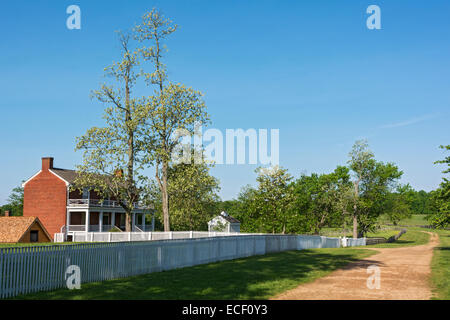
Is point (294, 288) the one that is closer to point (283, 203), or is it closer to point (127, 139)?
point (127, 139)

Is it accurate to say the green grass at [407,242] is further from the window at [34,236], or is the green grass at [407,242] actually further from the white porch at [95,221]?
the window at [34,236]

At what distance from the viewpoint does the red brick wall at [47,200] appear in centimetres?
5153

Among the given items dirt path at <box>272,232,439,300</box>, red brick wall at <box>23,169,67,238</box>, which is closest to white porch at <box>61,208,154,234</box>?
red brick wall at <box>23,169,67,238</box>

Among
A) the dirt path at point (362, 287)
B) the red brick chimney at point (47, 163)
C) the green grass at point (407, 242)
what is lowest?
the green grass at point (407, 242)

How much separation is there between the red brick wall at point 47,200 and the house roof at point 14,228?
10.5 meters

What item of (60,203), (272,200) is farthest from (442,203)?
Answer: (60,203)

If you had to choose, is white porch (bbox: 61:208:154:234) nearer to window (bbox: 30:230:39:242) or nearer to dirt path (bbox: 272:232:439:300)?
window (bbox: 30:230:39:242)

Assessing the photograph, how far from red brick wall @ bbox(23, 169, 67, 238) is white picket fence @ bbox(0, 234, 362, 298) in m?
33.2

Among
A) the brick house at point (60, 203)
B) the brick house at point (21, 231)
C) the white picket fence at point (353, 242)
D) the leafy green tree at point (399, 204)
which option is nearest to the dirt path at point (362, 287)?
the white picket fence at point (353, 242)

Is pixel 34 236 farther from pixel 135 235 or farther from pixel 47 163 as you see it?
pixel 47 163

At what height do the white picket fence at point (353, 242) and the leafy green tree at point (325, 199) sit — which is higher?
the leafy green tree at point (325, 199)

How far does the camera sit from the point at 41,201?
5294 cm

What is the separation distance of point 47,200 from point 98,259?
1635 inches

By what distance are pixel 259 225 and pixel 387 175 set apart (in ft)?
112
